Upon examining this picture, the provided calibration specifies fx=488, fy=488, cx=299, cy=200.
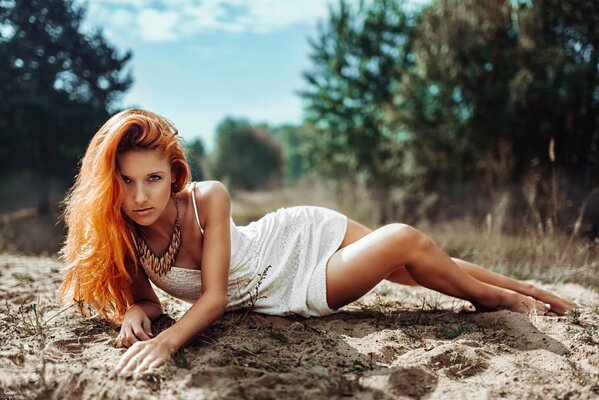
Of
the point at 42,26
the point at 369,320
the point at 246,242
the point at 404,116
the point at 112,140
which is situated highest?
the point at 42,26

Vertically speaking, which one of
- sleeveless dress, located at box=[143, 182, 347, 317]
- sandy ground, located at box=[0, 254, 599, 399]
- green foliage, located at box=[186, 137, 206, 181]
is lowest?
sandy ground, located at box=[0, 254, 599, 399]

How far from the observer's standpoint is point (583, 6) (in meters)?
8.73

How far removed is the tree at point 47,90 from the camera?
13.6 metres

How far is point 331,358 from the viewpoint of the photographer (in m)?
2.29

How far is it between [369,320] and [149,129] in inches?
68.3

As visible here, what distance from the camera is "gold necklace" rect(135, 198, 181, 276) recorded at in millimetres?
2721

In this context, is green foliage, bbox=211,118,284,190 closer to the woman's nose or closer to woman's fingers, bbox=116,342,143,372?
the woman's nose

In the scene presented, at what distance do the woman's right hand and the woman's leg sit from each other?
3.46 feet

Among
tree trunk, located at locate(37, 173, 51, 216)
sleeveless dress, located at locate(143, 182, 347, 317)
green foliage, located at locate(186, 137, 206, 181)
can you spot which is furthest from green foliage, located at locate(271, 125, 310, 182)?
sleeveless dress, located at locate(143, 182, 347, 317)

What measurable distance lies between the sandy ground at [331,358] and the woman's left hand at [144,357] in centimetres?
5

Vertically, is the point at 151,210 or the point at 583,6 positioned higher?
the point at 583,6

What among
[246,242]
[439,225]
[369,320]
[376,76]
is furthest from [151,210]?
[376,76]

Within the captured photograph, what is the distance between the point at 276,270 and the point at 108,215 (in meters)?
1.05

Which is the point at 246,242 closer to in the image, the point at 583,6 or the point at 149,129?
the point at 149,129
